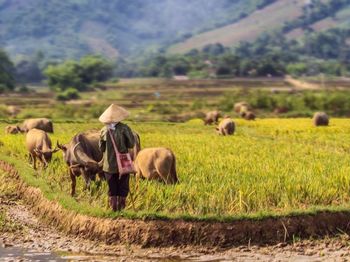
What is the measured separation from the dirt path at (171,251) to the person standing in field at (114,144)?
3.22 feet

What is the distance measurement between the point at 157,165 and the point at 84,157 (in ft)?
4.59

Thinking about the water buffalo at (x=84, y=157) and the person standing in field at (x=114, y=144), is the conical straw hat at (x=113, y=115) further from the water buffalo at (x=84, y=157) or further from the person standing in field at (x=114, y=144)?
the water buffalo at (x=84, y=157)

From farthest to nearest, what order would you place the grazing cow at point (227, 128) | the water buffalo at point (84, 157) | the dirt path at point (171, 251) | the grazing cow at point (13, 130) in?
the grazing cow at point (227, 128)
the grazing cow at point (13, 130)
the water buffalo at point (84, 157)
the dirt path at point (171, 251)

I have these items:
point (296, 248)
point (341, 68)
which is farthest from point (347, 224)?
point (341, 68)

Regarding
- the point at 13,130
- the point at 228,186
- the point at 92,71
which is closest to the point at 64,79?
the point at 92,71

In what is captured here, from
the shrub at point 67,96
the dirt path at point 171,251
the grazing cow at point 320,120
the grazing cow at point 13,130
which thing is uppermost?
the grazing cow at point 13,130

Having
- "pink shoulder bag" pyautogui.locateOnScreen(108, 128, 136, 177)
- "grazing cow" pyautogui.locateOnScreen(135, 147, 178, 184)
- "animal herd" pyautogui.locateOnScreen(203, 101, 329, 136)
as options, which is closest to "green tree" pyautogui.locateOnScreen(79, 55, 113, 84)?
"animal herd" pyautogui.locateOnScreen(203, 101, 329, 136)

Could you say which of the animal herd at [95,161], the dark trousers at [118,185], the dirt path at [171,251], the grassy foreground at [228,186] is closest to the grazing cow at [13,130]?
the grassy foreground at [228,186]

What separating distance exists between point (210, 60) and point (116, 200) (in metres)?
133

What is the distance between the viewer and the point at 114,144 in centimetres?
1152

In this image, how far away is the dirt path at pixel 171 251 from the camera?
10.2 metres

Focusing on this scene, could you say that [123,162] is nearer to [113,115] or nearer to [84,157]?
[113,115]

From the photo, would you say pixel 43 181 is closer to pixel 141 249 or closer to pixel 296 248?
pixel 141 249

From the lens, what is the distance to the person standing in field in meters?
11.5
